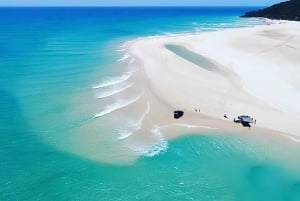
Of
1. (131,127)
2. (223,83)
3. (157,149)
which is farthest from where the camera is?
(223,83)

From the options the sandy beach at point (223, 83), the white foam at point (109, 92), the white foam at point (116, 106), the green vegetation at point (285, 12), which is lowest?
the green vegetation at point (285, 12)

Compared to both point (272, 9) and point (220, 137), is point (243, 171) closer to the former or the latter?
point (220, 137)

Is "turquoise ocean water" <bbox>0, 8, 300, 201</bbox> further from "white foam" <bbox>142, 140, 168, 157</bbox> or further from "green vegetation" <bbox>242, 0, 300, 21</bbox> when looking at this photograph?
"green vegetation" <bbox>242, 0, 300, 21</bbox>

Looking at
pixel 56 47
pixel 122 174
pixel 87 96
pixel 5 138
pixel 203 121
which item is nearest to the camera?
pixel 122 174

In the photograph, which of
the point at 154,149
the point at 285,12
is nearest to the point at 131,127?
the point at 154,149

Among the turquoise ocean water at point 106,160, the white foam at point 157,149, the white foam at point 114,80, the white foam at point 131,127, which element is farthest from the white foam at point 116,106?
the white foam at point 157,149

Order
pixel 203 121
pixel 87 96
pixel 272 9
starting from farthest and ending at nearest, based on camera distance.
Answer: pixel 272 9
pixel 87 96
pixel 203 121

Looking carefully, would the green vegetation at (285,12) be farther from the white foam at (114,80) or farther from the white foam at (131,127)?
the white foam at (131,127)

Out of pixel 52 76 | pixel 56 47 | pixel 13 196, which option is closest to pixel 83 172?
pixel 13 196

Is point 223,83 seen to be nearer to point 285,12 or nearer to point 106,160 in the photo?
point 106,160
